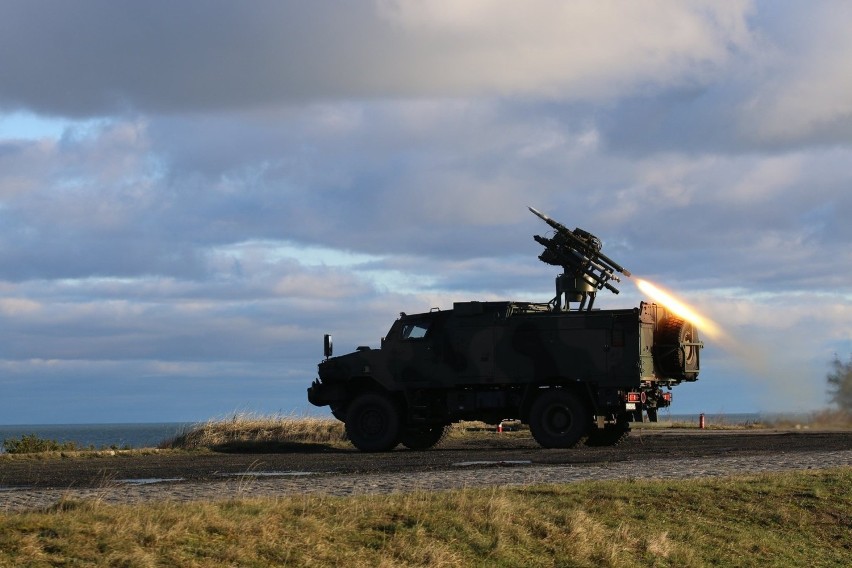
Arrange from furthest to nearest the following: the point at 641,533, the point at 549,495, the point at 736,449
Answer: the point at 736,449
the point at 549,495
the point at 641,533

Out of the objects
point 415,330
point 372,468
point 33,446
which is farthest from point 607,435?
point 33,446

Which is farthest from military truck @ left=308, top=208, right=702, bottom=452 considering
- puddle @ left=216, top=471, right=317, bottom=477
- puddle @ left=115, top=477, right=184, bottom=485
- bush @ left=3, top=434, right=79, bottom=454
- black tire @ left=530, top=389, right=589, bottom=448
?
puddle @ left=115, top=477, right=184, bottom=485

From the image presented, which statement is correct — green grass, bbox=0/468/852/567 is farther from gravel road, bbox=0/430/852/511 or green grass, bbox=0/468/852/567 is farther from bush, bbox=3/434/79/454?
bush, bbox=3/434/79/454

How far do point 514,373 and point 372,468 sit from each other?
7.58 metres

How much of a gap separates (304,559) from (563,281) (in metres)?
19.7

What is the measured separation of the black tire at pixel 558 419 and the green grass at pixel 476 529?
32.6ft

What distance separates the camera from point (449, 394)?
1091 inches

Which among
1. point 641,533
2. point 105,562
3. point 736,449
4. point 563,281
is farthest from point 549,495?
point 563,281

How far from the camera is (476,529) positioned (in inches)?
476

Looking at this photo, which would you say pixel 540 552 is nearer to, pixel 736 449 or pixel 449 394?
pixel 736 449

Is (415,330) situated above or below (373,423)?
above

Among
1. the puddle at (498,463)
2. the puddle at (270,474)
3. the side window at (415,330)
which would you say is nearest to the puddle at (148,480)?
the puddle at (270,474)

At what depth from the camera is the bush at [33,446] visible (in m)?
30.4

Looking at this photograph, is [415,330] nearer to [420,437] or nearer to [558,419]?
[420,437]
